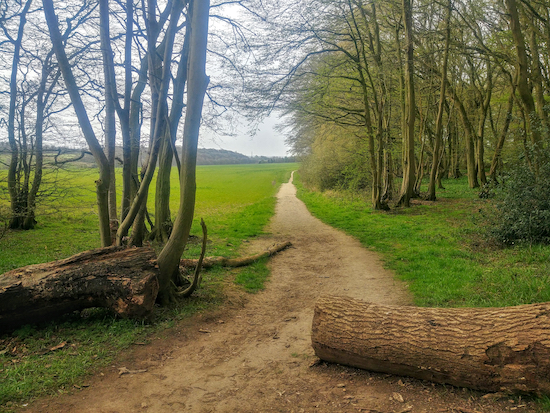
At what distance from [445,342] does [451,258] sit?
5.34 meters

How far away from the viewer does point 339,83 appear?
16.4m

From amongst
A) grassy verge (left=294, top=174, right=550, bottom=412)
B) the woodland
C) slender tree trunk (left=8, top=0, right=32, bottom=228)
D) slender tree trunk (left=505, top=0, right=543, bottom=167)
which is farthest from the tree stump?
slender tree trunk (left=505, top=0, right=543, bottom=167)

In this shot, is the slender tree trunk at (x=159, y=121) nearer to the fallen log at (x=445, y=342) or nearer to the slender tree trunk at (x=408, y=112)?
the fallen log at (x=445, y=342)

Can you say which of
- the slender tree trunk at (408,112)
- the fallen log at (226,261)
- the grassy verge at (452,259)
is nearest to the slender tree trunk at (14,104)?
the fallen log at (226,261)

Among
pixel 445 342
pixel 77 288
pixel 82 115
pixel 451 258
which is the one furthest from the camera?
pixel 451 258

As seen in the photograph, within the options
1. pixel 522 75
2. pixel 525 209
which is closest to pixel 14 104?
pixel 525 209

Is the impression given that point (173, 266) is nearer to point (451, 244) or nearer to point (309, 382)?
point (309, 382)

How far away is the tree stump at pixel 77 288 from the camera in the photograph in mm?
5020

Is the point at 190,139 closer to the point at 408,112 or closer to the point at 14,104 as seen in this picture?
the point at 14,104

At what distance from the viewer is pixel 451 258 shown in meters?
8.45

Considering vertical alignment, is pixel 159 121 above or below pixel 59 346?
above

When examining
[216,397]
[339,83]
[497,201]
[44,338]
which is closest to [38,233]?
[44,338]

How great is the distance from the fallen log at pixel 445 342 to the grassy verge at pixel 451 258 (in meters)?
2.14

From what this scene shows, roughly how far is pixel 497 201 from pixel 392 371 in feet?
25.4
